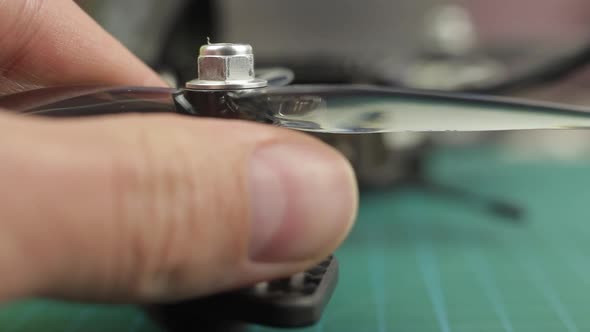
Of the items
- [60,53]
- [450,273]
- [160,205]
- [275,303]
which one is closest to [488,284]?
[450,273]

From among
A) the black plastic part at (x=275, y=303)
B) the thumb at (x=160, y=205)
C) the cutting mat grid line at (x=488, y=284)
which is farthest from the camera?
the cutting mat grid line at (x=488, y=284)

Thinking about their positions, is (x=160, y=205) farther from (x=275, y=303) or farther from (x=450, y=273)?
(x=450, y=273)

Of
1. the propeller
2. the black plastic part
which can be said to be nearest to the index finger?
the propeller

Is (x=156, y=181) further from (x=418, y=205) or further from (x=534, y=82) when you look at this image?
(x=534, y=82)

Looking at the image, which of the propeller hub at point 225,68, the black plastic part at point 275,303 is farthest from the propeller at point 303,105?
the black plastic part at point 275,303

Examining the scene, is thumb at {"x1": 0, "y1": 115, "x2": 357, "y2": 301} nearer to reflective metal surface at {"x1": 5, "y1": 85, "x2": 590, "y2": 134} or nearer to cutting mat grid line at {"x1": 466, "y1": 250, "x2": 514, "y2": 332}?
reflective metal surface at {"x1": 5, "y1": 85, "x2": 590, "y2": 134}

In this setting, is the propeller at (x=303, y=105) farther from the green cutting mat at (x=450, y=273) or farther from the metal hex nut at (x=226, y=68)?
the green cutting mat at (x=450, y=273)

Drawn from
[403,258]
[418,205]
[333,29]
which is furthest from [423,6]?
[403,258]
